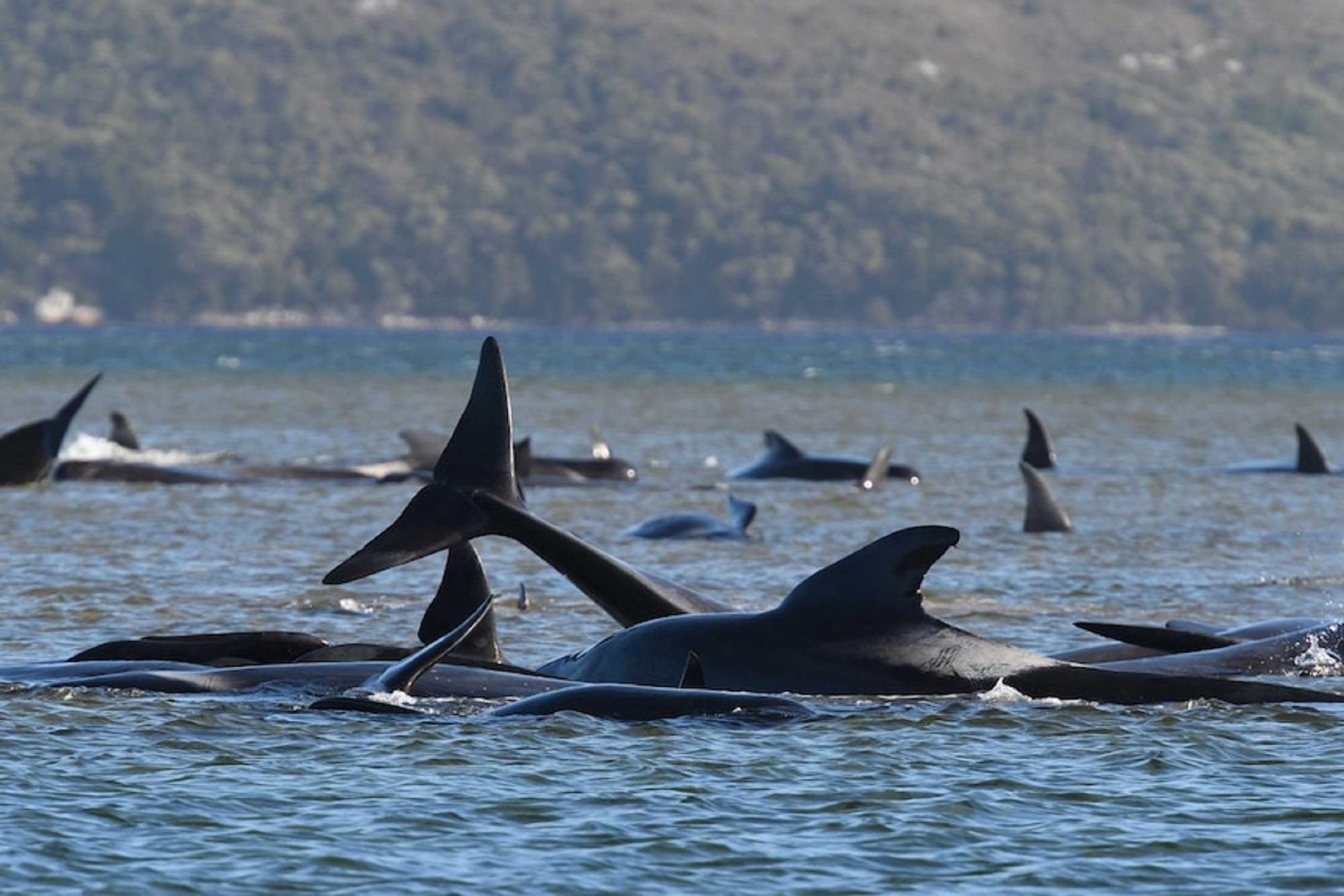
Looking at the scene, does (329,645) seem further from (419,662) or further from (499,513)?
(419,662)

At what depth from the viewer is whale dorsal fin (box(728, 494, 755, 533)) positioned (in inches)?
1095

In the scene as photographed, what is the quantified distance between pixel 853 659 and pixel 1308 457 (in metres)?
27.3

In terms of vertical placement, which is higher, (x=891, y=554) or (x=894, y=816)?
(x=891, y=554)

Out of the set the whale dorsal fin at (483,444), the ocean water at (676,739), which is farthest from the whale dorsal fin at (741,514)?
the whale dorsal fin at (483,444)

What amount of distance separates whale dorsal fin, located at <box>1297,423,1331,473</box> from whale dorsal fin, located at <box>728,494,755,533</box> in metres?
15.0

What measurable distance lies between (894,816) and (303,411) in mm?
56818

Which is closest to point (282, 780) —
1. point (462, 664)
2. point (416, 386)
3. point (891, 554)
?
point (462, 664)

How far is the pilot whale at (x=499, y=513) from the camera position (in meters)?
15.8

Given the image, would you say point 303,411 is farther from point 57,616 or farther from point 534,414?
point 57,616

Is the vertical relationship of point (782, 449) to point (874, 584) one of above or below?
above

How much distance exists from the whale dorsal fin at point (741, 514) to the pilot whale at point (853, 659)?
41.6 ft

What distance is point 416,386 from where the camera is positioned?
95.6 meters

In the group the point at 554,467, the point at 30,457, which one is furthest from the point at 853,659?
the point at 554,467

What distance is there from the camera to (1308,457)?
4059 cm
